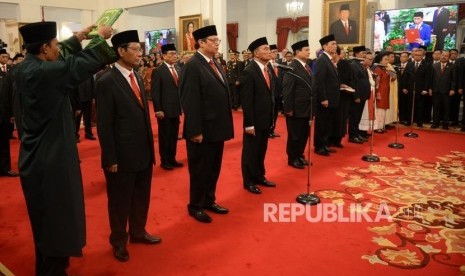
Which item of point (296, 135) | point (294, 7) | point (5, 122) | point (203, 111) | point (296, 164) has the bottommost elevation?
point (296, 164)

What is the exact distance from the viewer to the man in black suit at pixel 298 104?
5.16 metres

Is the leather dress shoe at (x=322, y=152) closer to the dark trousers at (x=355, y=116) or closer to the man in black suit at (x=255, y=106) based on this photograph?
the dark trousers at (x=355, y=116)

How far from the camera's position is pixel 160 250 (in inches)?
119

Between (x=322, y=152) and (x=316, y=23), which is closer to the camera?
(x=322, y=152)

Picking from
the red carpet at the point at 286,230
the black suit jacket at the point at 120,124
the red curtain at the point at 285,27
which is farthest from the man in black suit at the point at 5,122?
the red curtain at the point at 285,27

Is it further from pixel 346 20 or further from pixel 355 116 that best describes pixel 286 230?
pixel 346 20

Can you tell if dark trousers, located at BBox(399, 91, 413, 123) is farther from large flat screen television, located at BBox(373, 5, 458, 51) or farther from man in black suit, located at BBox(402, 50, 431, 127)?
large flat screen television, located at BBox(373, 5, 458, 51)

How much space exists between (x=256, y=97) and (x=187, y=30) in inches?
356

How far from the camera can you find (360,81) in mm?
6734

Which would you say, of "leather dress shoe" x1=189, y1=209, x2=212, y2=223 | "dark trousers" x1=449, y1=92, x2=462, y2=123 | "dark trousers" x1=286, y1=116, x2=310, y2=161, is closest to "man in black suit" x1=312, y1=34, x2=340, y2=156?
"dark trousers" x1=286, y1=116, x2=310, y2=161

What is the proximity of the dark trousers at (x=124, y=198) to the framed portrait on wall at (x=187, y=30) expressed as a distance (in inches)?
391

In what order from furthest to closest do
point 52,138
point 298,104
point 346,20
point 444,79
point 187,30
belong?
point 187,30, point 346,20, point 444,79, point 298,104, point 52,138

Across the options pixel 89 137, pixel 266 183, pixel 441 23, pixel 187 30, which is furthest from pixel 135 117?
pixel 187 30

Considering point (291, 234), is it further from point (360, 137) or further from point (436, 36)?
point (436, 36)
